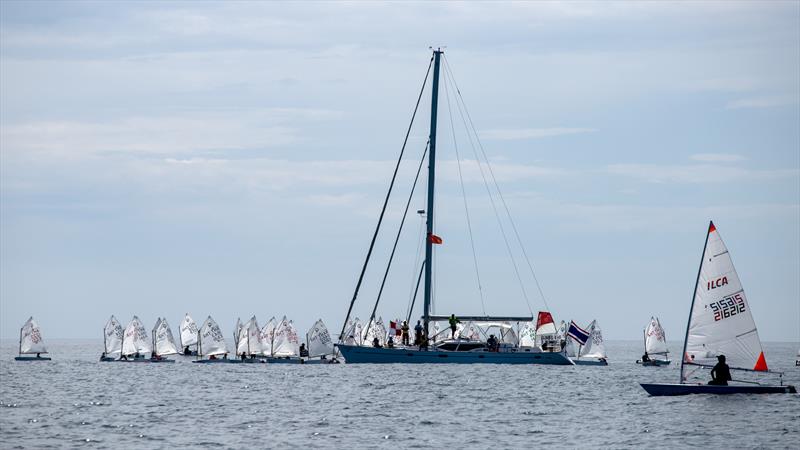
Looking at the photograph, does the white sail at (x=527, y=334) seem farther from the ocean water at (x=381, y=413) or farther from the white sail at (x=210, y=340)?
the ocean water at (x=381, y=413)

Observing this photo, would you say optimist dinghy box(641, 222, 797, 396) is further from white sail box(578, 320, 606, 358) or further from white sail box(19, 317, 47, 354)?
white sail box(19, 317, 47, 354)

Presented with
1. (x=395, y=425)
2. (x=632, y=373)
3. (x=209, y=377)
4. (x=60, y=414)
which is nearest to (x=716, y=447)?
(x=395, y=425)

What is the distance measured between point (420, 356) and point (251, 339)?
2284 cm

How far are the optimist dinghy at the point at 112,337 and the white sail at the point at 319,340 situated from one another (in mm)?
19482

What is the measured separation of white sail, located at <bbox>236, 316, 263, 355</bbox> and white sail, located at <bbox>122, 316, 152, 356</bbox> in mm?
8733

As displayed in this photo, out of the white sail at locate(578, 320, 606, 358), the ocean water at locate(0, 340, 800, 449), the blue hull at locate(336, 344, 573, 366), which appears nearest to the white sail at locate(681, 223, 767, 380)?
the ocean water at locate(0, 340, 800, 449)

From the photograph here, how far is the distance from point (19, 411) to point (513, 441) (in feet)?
71.1

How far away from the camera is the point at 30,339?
352 ft

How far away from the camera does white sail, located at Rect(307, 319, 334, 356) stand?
93062mm

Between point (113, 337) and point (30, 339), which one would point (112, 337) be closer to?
point (113, 337)

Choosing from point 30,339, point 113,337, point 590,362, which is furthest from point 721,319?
point 30,339

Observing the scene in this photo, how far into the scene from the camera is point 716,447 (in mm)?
39438

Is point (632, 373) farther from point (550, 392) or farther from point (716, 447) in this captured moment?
point (716, 447)

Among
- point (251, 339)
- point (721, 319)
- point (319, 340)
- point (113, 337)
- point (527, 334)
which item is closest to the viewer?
point (721, 319)
